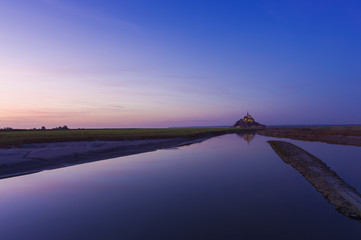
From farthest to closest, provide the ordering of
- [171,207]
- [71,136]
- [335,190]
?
[71,136] < [335,190] < [171,207]

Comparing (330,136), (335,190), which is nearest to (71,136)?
(335,190)

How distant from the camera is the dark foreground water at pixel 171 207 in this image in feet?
29.3

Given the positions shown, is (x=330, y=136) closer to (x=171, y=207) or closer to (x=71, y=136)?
(x=171, y=207)

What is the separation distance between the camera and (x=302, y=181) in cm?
1648

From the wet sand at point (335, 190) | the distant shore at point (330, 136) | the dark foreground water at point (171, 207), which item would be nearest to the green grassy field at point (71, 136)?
the dark foreground water at point (171, 207)

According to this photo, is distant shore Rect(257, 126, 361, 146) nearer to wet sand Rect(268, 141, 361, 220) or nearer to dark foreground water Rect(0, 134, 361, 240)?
wet sand Rect(268, 141, 361, 220)

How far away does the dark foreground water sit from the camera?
29.3 feet

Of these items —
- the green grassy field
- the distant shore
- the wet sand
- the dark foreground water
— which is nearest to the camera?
the dark foreground water

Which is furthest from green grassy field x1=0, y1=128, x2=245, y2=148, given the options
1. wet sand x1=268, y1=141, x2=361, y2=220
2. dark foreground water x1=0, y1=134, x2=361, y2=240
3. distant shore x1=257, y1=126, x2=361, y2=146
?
wet sand x1=268, y1=141, x2=361, y2=220

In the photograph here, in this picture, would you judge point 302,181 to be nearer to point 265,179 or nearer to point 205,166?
point 265,179

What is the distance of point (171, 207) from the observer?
11828mm

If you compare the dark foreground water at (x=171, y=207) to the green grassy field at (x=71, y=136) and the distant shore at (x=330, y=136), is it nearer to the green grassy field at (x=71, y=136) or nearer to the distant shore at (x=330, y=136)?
the green grassy field at (x=71, y=136)

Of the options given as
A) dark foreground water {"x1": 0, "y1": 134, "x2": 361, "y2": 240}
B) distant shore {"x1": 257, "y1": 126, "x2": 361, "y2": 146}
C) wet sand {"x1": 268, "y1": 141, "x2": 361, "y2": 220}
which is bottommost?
dark foreground water {"x1": 0, "y1": 134, "x2": 361, "y2": 240}

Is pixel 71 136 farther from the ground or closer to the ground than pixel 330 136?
farther from the ground
